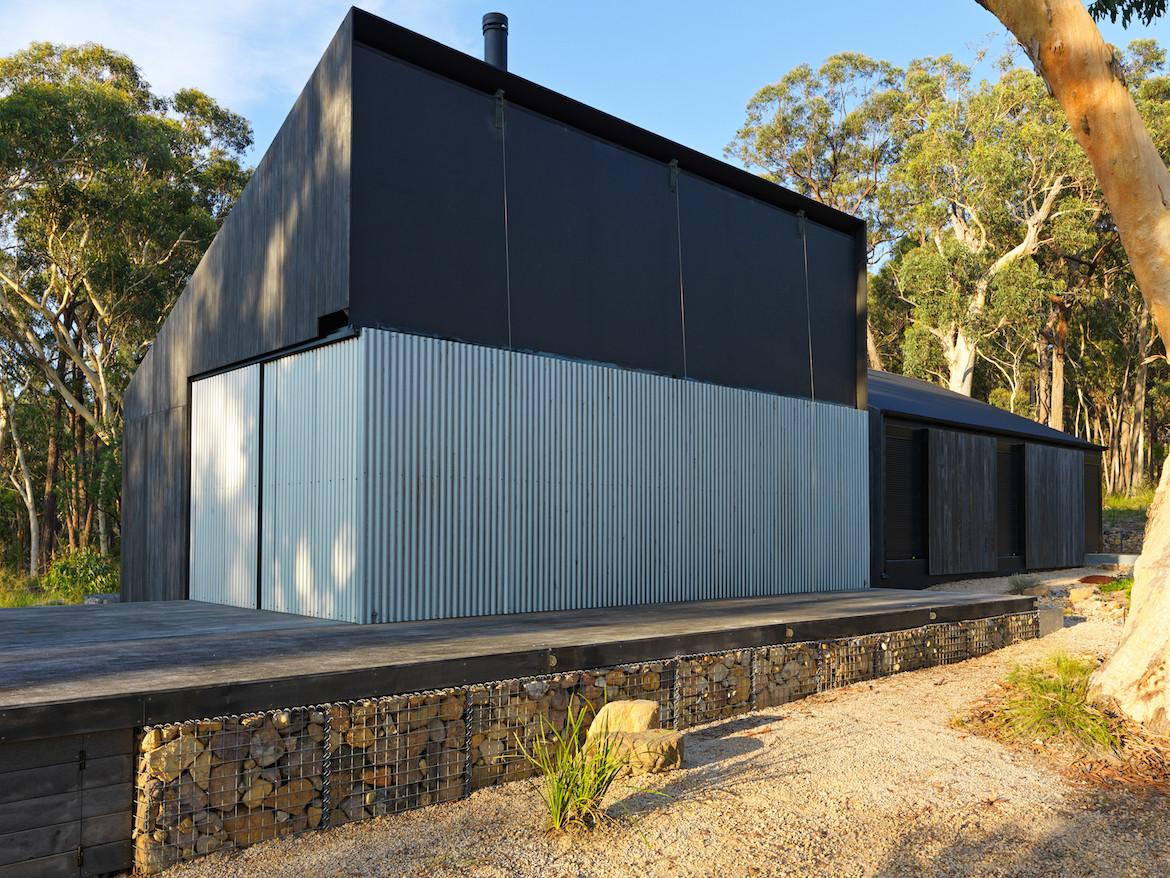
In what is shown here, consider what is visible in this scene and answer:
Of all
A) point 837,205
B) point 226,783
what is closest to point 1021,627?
point 226,783

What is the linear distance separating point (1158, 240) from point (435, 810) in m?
5.41

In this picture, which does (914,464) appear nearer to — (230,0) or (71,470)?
Answer: (230,0)

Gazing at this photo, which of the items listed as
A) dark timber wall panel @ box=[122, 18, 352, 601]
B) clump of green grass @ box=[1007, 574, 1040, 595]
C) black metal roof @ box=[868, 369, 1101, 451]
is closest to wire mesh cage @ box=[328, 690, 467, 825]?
dark timber wall panel @ box=[122, 18, 352, 601]

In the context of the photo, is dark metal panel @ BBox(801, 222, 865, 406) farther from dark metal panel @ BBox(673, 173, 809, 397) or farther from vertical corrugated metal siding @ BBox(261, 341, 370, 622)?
vertical corrugated metal siding @ BBox(261, 341, 370, 622)

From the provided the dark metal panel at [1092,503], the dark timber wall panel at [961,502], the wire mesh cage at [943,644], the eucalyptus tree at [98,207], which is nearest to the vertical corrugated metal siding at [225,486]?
the wire mesh cage at [943,644]

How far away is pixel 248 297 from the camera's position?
27.5 ft

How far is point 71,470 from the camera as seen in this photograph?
74.5ft

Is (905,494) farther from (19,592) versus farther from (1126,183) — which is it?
(19,592)

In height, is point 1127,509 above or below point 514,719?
above

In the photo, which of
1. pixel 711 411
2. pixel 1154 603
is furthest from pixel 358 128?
pixel 1154 603

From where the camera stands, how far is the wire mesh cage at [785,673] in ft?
20.2

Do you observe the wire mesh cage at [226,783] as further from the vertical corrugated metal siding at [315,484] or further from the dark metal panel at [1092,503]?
the dark metal panel at [1092,503]

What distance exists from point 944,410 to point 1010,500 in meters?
2.25

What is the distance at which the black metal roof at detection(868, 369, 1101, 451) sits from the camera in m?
13.3
